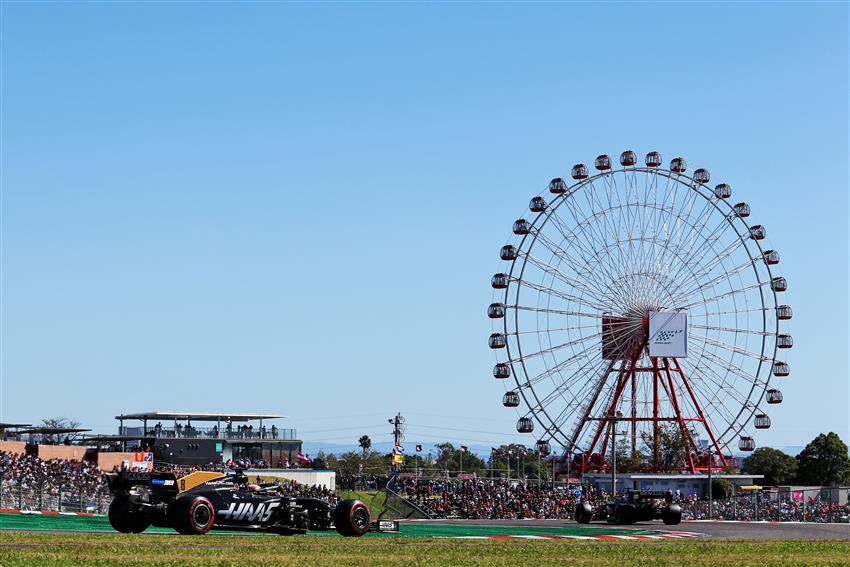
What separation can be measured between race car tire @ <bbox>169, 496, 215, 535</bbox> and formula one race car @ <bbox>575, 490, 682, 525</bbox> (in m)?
26.0

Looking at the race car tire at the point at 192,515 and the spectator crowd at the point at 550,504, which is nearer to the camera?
the race car tire at the point at 192,515

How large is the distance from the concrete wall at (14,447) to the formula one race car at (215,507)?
153ft

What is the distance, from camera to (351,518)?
106ft

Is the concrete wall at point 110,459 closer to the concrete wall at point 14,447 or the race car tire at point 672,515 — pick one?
the concrete wall at point 14,447

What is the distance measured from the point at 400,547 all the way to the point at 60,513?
2695 centimetres

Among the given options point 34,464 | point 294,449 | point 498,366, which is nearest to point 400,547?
point 34,464

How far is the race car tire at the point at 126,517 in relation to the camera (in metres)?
31.2

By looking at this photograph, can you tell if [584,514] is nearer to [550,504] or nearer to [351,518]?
[550,504]

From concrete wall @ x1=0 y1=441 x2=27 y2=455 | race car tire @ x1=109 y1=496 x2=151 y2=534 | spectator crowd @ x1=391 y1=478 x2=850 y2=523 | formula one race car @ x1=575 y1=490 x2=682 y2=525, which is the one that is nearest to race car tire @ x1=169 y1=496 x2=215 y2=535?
race car tire @ x1=109 y1=496 x2=151 y2=534

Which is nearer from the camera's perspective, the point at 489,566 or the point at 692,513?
the point at 489,566

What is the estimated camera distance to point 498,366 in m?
81.6

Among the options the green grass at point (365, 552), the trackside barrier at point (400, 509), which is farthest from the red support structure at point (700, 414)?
the green grass at point (365, 552)

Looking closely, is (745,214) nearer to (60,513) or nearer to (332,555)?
(60,513)

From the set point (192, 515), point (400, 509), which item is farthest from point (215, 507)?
point (400, 509)
